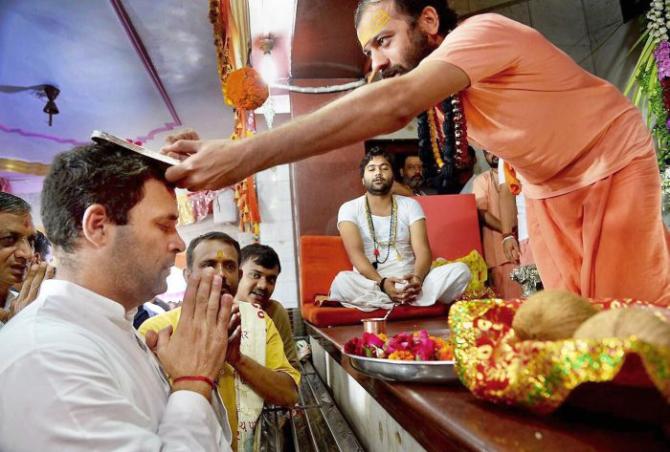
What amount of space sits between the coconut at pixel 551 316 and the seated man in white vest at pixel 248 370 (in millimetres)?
1206

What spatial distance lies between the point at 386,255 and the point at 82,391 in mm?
3586

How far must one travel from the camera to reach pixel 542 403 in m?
0.64

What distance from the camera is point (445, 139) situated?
1978mm

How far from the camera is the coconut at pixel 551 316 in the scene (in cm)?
67

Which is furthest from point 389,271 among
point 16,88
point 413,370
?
point 16,88

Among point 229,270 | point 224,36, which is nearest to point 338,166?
point 224,36

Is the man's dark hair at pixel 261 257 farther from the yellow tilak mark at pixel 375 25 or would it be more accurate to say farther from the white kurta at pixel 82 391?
the white kurta at pixel 82 391

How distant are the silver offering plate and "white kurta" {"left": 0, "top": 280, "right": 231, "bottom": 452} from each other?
0.40 metres

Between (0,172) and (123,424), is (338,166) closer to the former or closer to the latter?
(123,424)

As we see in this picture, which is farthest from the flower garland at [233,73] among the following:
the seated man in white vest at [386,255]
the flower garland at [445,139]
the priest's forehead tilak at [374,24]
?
the priest's forehead tilak at [374,24]

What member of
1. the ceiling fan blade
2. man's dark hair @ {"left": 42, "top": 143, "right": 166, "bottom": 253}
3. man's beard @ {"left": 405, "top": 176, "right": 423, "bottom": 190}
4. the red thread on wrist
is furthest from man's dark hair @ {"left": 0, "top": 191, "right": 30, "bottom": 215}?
the ceiling fan blade

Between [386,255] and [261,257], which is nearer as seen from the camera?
[261,257]

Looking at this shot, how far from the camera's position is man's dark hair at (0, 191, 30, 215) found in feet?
7.80

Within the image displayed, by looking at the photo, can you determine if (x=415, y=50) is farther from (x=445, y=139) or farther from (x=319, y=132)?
(x=319, y=132)
